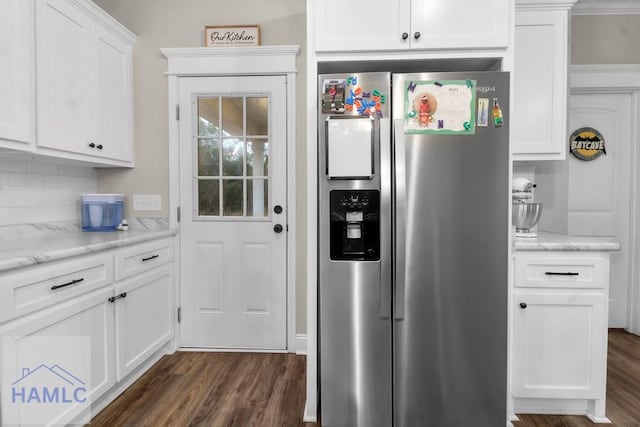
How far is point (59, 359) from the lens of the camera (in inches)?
65.9

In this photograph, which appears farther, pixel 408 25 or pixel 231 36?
pixel 231 36

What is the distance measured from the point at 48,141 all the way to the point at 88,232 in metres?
0.73

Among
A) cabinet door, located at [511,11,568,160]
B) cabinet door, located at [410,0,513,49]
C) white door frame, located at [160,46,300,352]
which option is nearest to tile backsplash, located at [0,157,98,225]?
white door frame, located at [160,46,300,352]

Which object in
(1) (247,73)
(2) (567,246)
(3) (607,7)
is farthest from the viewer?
(3) (607,7)

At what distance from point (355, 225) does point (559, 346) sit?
51.8 inches

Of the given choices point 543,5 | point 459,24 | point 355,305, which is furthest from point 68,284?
point 543,5

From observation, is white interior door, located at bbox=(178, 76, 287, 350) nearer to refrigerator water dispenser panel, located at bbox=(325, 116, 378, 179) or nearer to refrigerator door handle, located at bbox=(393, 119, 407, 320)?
refrigerator water dispenser panel, located at bbox=(325, 116, 378, 179)

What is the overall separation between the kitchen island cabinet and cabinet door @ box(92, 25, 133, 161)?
2.65m

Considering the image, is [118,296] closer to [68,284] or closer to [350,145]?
[68,284]

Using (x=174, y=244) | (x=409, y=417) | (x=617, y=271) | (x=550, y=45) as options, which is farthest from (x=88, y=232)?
(x=617, y=271)

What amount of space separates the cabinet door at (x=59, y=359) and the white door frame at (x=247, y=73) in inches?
34.4

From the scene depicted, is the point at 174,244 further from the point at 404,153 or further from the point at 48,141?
the point at 404,153

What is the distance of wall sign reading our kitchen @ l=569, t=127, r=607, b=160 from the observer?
10.6ft

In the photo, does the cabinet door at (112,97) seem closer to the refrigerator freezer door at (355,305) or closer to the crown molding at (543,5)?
the refrigerator freezer door at (355,305)
